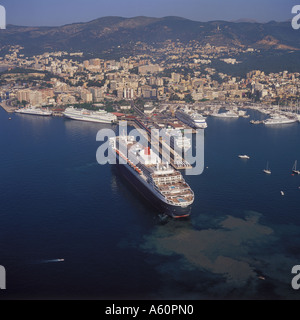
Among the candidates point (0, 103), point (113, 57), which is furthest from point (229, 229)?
point (113, 57)

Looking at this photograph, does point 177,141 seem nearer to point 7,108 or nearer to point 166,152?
point 166,152

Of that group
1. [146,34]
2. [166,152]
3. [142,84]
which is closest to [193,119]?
[166,152]

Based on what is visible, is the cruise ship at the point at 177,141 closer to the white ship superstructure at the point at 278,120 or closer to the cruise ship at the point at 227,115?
the white ship superstructure at the point at 278,120

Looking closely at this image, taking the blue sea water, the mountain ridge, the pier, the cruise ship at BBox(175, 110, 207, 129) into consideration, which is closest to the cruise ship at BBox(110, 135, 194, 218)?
the blue sea water

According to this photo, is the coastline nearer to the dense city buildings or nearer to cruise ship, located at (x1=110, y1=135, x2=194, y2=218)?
the dense city buildings

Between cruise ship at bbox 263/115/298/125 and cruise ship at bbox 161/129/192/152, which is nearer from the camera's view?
cruise ship at bbox 161/129/192/152

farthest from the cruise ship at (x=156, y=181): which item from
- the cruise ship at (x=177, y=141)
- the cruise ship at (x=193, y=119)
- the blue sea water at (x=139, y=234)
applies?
the cruise ship at (x=193, y=119)
